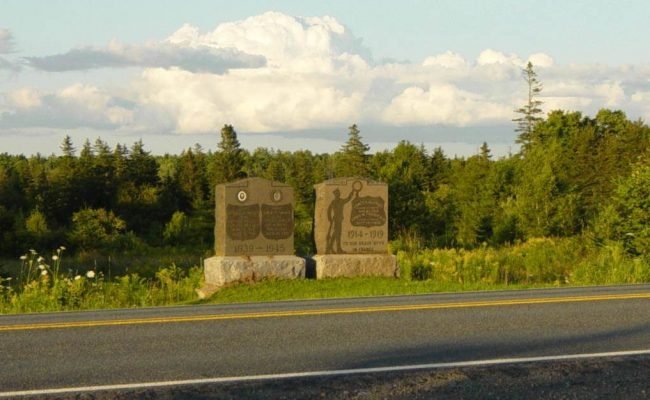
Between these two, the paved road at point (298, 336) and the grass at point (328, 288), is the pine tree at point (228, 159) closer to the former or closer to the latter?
the grass at point (328, 288)

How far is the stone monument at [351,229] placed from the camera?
2069 centimetres

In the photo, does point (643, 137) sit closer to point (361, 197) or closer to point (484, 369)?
point (361, 197)

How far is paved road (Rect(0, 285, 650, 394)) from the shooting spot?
7.99 metres

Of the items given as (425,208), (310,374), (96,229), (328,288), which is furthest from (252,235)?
(96,229)

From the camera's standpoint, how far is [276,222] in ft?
67.2

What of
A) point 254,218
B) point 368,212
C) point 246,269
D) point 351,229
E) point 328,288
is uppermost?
point 368,212

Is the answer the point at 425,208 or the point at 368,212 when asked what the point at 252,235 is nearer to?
the point at 368,212

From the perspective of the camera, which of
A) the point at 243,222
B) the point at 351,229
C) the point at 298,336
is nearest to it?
the point at 298,336

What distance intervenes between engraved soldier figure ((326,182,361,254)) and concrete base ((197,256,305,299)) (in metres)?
0.80

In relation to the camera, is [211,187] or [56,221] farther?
[211,187]

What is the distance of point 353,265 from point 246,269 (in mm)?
2457

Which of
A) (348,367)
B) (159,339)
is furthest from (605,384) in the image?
(159,339)

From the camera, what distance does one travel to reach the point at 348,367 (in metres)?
7.89

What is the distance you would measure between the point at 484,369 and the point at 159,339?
363 centimetres
